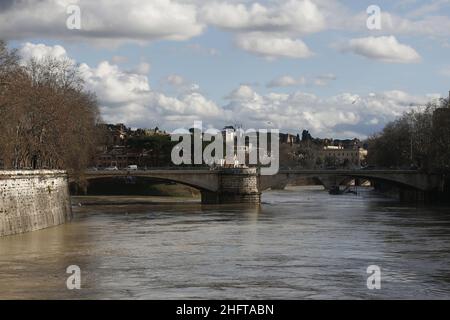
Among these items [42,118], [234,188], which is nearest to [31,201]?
[42,118]

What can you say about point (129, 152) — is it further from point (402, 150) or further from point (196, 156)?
point (402, 150)

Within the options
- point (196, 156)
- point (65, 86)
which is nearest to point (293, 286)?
point (65, 86)

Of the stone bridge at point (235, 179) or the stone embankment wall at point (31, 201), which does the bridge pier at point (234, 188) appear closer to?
the stone bridge at point (235, 179)

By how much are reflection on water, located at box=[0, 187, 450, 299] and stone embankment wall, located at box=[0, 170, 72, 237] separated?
1.04 metres

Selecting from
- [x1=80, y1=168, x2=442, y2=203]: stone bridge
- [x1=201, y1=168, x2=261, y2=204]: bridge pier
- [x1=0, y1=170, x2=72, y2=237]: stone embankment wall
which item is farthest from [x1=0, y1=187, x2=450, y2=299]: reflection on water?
[x1=201, y1=168, x2=261, y2=204]: bridge pier

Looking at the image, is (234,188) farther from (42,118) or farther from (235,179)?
(42,118)

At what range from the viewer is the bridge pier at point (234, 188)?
247ft

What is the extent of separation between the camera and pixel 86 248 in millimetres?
32812

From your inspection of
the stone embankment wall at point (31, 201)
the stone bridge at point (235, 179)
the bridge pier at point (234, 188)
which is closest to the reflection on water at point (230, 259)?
the stone embankment wall at point (31, 201)

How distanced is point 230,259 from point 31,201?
1546 centimetres

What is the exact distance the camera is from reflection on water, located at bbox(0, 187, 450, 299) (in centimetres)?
2228

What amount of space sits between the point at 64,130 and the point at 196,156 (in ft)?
231

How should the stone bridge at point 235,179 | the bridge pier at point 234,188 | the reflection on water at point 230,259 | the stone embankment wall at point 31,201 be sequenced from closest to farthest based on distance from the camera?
1. the reflection on water at point 230,259
2. the stone embankment wall at point 31,201
3. the stone bridge at point 235,179
4. the bridge pier at point 234,188

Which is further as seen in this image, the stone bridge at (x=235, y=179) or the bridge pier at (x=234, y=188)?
the bridge pier at (x=234, y=188)
